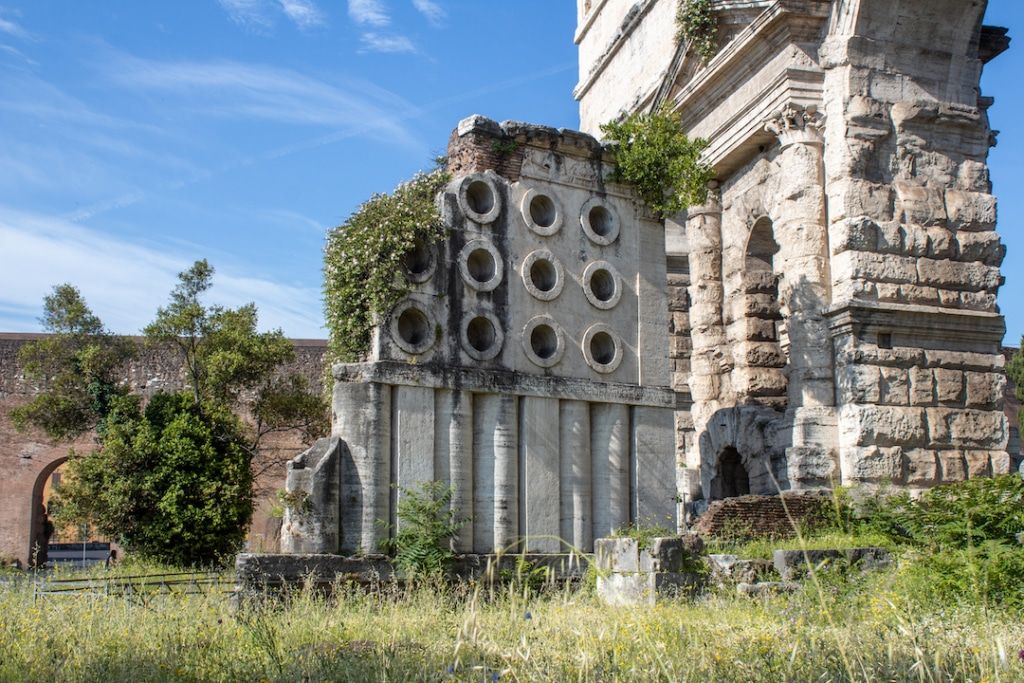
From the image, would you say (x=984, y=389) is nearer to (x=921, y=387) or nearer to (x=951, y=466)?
(x=921, y=387)

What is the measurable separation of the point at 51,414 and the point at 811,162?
15103mm

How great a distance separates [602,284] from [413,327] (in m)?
2.40

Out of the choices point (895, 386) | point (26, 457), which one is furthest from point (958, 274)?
point (26, 457)

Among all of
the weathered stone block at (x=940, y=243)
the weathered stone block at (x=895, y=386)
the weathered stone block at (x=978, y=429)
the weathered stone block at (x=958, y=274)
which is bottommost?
the weathered stone block at (x=978, y=429)

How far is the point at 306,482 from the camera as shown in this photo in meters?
9.80

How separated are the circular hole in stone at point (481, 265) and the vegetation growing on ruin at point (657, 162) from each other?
194 cm

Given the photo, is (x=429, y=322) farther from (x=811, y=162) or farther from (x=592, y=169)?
(x=811, y=162)

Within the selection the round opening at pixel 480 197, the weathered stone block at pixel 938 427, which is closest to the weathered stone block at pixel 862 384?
the weathered stone block at pixel 938 427

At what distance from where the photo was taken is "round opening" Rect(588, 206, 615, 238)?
12.2 metres

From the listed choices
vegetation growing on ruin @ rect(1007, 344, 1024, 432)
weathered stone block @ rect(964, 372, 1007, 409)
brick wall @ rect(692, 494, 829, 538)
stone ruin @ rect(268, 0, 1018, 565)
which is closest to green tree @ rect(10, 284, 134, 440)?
stone ruin @ rect(268, 0, 1018, 565)

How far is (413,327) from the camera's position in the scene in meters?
10.9

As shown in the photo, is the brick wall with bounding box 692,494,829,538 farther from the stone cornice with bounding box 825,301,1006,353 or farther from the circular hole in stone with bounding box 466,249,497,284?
the circular hole in stone with bounding box 466,249,497,284

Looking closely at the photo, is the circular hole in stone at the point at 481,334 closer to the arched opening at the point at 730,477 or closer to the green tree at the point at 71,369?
the arched opening at the point at 730,477

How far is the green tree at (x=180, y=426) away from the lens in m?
19.0
